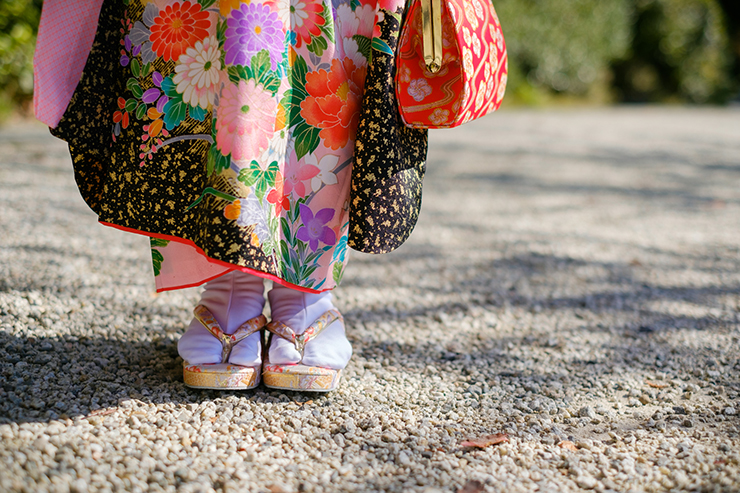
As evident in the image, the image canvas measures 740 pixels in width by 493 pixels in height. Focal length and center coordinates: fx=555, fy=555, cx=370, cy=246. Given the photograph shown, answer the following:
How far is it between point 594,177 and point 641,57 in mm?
8848

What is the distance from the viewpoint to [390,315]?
175 centimetres

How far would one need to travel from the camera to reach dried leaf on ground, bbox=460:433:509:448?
1.05m

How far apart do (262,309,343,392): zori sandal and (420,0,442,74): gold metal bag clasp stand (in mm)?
610

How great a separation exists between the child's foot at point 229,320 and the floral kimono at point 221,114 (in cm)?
12

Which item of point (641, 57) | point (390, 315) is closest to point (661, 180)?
point (390, 315)

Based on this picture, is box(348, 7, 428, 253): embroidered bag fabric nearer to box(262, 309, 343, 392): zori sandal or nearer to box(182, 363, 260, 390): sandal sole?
box(262, 309, 343, 392): zori sandal

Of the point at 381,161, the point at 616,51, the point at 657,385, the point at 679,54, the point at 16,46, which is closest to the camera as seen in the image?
the point at 381,161

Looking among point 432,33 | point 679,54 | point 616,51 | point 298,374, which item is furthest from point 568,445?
point 679,54

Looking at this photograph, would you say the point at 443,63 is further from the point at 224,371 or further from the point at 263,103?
the point at 224,371

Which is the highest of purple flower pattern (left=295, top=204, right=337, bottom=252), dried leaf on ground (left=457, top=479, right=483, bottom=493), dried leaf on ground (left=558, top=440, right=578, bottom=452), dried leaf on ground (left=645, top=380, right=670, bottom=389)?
purple flower pattern (left=295, top=204, right=337, bottom=252)

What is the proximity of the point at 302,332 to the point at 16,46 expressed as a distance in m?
3.83

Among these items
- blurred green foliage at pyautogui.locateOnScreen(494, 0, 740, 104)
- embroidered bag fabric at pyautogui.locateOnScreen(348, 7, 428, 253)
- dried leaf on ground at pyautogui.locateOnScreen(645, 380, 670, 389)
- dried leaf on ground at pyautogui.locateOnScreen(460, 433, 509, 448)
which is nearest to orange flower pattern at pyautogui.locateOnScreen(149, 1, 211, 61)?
embroidered bag fabric at pyautogui.locateOnScreen(348, 7, 428, 253)

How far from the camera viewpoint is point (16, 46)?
12.6ft

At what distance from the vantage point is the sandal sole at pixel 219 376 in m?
1.15
